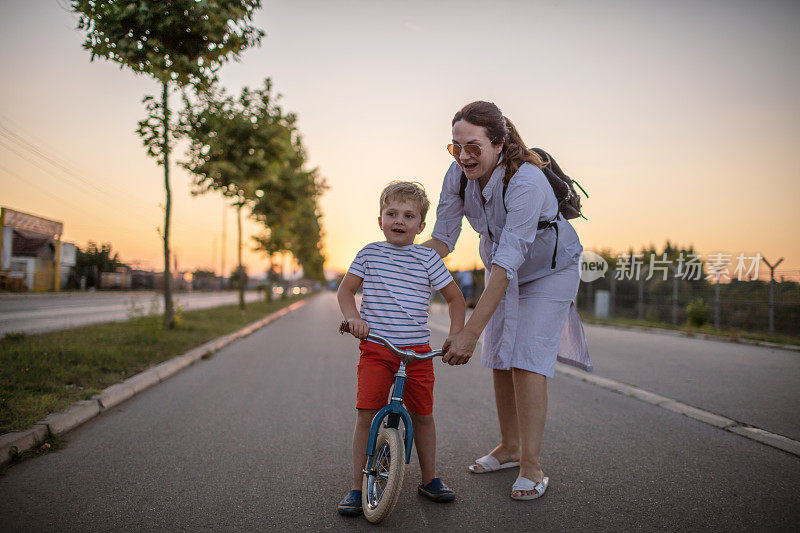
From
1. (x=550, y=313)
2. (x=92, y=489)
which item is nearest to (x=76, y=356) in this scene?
(x=92, y=489)

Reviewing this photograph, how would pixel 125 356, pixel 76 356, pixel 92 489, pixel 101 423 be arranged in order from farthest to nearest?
pixel 125 356 < pixel 76 356 < pixel 101 423 < pixel 92 489

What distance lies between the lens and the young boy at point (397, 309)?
96.6 inches

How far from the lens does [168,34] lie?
24.5 ft

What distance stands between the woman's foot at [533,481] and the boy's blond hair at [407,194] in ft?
4.69

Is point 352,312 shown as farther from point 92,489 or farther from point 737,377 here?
point 737,377

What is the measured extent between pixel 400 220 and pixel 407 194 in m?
0.14

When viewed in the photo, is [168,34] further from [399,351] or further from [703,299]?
[703,299]

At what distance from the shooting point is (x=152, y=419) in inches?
167

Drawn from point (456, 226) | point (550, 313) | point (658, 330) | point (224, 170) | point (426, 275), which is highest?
point (224, 170)

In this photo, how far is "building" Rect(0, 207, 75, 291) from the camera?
8391 mm

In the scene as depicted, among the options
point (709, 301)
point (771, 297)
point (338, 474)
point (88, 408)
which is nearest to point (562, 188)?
point (338, 474)

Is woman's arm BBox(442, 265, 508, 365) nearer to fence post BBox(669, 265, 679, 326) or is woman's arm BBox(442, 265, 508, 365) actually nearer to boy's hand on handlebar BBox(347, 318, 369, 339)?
boy's hand on handlebar BBox(347, 318, 369, 339)

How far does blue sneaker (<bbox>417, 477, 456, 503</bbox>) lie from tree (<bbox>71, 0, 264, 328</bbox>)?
23.1 feet

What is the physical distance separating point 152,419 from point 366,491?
2.64 m
